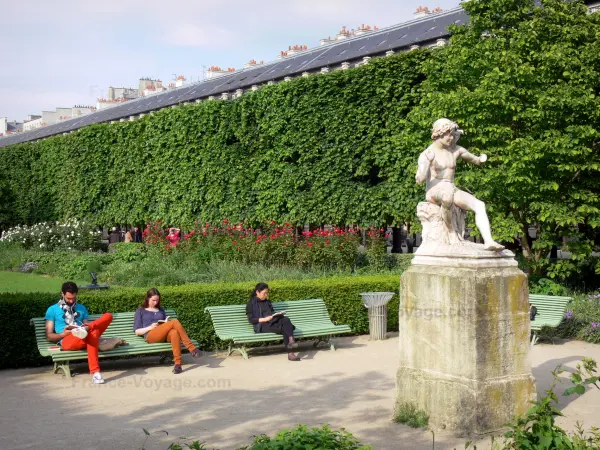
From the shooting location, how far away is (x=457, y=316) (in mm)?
6125

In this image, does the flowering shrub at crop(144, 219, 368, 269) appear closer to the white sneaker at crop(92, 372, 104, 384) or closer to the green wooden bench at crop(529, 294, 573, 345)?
the green wooden bench at crop(529, 294, 573, 345)

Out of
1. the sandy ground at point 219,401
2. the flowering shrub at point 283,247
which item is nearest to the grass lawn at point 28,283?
the flowering shrub at point 283,247

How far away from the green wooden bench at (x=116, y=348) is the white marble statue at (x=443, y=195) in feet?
12.2

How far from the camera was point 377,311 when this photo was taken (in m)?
11.0

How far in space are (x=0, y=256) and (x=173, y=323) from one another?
1847 centimetres

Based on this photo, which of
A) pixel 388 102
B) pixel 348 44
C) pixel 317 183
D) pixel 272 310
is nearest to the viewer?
pixel 272 310

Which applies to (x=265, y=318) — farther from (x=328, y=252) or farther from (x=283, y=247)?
(x=283, y=247)

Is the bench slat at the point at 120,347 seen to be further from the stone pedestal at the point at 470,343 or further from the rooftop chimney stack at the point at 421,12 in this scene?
the rooftop chimney stack at the point at 421,12

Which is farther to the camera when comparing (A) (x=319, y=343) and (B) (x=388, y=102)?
(B) (x=388, y=102)

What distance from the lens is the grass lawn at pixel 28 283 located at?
17.3 m

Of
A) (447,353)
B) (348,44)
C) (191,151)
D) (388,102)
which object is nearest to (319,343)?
(447,353)

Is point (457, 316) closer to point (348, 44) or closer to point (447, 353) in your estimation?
point (447, 353)

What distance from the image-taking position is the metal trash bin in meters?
11.0

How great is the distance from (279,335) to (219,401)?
2504mm
